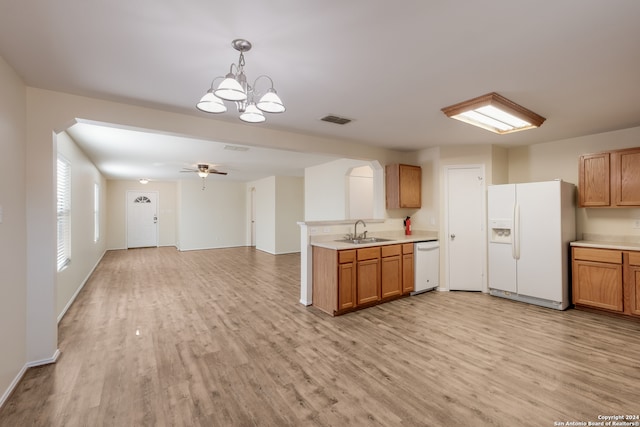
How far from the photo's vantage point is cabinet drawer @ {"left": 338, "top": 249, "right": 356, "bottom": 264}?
3.71 meters

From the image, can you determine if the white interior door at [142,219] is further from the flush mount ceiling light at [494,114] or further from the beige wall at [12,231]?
the flush mount ceiling light at [494,114]

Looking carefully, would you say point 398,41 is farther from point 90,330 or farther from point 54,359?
point 90,330

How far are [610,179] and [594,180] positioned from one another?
0.16m

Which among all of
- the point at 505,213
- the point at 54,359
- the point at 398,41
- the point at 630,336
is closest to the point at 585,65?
the point at 398,41

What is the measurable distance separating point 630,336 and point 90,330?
5.94m

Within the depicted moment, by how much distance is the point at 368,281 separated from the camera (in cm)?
399

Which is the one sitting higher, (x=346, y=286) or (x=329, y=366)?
(x=346, y=286)

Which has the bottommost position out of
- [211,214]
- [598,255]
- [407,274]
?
[407,274]

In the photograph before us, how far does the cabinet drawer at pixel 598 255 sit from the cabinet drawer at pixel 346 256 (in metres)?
3.01

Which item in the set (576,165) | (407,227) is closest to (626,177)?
(576,165)

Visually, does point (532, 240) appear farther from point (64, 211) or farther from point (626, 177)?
point (64, 211)

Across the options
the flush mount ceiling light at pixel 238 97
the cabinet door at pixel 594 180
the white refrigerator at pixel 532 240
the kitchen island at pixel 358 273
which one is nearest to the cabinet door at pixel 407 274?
the kitchen island at pixel 358 273

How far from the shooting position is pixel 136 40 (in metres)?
1.83

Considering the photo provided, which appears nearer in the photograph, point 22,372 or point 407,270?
point 22,372
